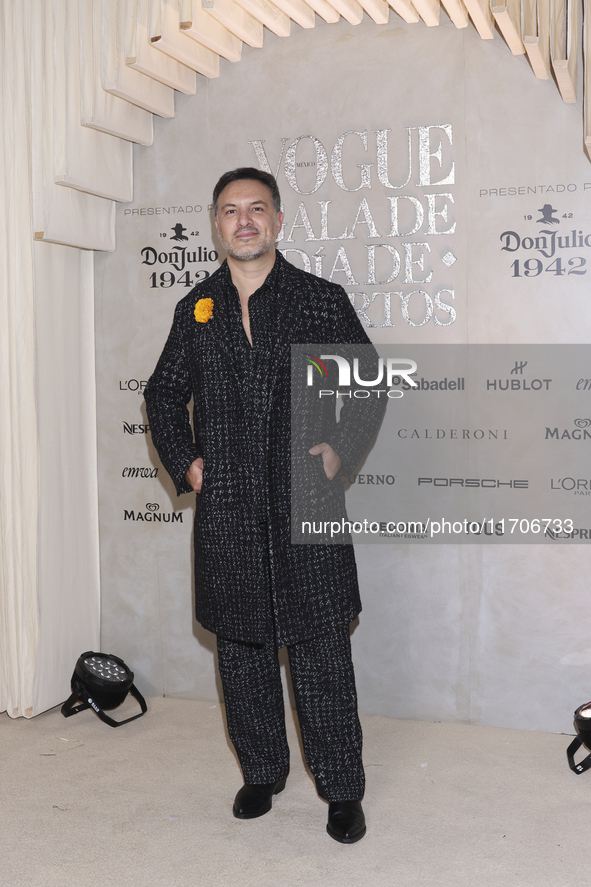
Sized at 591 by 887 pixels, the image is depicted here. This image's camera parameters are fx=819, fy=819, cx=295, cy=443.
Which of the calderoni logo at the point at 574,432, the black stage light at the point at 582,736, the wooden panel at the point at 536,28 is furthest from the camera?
the calderoni logo at the point at 574,432

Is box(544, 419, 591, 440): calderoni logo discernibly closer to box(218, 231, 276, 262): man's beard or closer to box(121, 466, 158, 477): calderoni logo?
box(218, 231, 276, 262): man's beard

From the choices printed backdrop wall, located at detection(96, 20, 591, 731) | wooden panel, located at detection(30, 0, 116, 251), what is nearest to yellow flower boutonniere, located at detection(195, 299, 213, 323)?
printed backdrop wall, located at detection(96, 20, 591, 731)

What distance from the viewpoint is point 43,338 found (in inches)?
121

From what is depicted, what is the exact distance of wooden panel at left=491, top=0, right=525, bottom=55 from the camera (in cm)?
229

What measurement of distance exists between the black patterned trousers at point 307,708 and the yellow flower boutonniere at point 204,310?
3.08 feet

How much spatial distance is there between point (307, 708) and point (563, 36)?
221 cm

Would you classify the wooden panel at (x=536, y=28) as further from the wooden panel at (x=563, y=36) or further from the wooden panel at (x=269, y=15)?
the wooden panel at (x=269, y=15)

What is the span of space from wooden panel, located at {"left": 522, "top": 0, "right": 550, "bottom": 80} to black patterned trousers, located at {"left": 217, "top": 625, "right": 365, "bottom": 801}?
183cm

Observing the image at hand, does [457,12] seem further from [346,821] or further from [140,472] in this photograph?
[346,821]

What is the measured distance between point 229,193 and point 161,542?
153 cm

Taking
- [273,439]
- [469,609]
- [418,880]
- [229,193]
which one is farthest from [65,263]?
[418,880]

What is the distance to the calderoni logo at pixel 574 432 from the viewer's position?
279cm

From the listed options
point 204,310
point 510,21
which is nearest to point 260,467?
point 204,310

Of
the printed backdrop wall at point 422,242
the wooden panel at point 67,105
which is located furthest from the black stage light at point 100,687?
the wooden panel at point 67,105
